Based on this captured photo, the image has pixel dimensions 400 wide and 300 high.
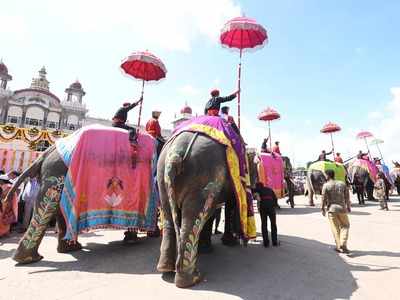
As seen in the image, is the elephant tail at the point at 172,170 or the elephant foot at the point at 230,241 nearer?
the elephant tail at the point at 172,170

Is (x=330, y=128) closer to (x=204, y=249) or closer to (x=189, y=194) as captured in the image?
(x=204, y=249)

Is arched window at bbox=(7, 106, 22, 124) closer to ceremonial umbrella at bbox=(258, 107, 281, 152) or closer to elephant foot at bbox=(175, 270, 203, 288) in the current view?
ceremonial umbrella at bbox=(258, 107, 281, 152)

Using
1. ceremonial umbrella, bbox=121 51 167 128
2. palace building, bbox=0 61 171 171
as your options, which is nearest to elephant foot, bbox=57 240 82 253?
ceremonial umbrella, bbox=121 51 167 128

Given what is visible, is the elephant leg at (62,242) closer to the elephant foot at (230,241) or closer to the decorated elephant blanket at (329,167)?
the elephant foot at (230,241)

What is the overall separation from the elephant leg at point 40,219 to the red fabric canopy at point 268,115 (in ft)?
36.8

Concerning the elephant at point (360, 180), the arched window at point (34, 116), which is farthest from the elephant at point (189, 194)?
the arched window at point (34, 116)

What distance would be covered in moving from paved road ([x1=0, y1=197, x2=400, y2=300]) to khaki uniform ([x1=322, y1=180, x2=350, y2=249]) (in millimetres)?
354

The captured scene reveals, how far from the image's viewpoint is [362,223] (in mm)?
8203

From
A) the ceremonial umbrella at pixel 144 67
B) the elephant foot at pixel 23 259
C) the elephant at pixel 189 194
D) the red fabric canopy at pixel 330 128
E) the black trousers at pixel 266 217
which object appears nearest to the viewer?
the elephant at pixel 189 194

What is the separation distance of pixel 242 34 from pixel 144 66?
9.88 ft

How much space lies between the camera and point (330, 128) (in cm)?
1611

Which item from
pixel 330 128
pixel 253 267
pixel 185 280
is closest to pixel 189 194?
pixel 185 280

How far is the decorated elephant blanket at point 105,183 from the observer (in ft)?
15.5

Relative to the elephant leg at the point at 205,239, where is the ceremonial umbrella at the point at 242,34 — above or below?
above
